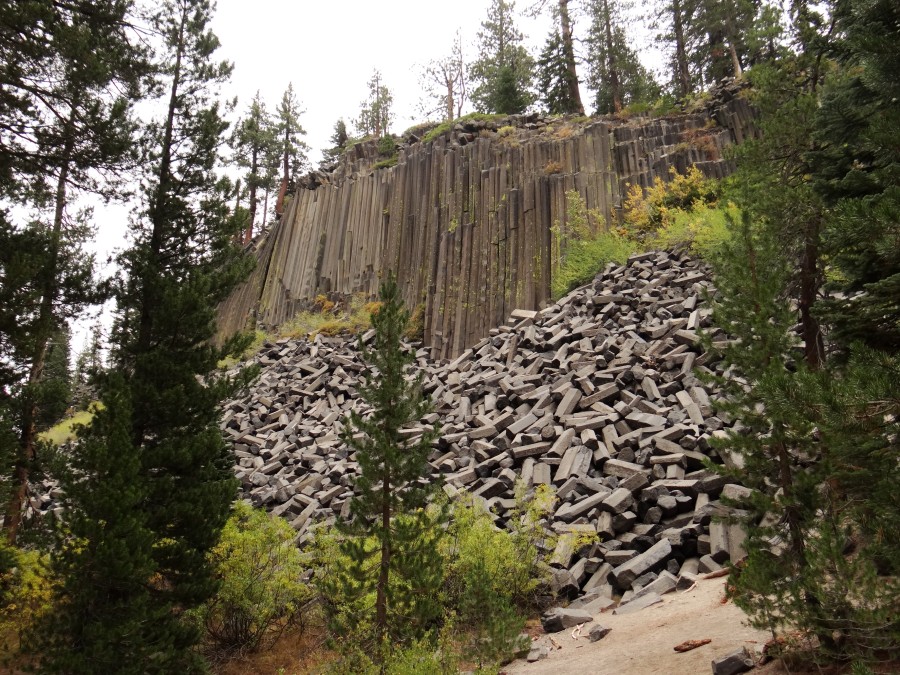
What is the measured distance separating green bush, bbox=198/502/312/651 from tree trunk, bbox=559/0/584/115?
23858 millimetres

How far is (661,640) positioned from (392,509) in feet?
8.71

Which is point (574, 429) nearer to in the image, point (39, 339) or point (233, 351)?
point (233, 351)

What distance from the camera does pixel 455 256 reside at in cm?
1884

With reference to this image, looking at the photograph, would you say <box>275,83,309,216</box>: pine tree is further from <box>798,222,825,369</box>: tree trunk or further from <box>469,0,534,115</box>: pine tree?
<box>798,222,825,369</box>: tree trunk

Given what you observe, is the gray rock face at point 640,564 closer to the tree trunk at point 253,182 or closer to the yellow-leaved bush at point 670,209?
the yellow-leaved bush at point 670,209

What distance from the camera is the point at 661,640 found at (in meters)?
5.51

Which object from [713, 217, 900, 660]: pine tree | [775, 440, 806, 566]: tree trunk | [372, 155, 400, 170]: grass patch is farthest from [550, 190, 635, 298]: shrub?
[775, 440, 806, 566]: tree trunk

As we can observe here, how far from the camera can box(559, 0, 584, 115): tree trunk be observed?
27086 mm

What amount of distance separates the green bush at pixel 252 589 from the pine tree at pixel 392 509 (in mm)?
2244

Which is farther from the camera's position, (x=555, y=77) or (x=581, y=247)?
(x=555, y=77)

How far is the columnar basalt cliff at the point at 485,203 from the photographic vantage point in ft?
56.4

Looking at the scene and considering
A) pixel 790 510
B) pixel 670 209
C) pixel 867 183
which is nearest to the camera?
pixel 790 510

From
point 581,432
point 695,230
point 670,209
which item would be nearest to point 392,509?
point 581,432

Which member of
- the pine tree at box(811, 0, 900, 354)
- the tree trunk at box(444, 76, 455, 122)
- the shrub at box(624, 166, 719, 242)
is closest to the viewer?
the pine tree at box(811, 0, 900, 354)
